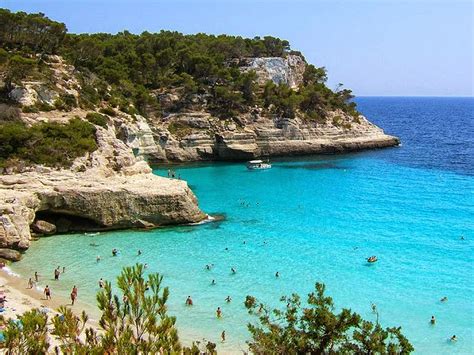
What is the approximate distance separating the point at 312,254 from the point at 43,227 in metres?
19.5

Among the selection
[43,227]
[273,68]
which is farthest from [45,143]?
[273,68]

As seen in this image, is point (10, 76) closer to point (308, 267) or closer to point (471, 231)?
point (308, 267)

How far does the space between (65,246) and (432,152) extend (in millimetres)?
64969

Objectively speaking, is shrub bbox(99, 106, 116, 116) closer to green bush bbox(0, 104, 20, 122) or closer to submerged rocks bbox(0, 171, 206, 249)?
green bush bbox(0, 104, 20, 122)

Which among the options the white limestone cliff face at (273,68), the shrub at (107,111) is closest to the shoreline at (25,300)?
the shrub at (107,111)

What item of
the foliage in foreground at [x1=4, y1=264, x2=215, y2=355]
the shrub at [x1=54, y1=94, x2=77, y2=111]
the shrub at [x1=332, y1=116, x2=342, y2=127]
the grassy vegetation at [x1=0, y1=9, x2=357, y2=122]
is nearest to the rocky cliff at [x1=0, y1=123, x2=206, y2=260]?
the shrub at [x1=54, y1=94, x2=77, y2=111]

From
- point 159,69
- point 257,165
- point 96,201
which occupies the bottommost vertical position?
point 96,201

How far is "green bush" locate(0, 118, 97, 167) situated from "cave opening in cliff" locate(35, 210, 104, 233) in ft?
12.9

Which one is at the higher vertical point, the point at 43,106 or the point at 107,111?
the point at 43,106

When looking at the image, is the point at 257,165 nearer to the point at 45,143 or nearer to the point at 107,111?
the point at 107,111

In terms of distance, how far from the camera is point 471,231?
115 ft

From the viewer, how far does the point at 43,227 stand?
33.7 m

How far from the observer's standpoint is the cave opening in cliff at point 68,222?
34938 mm

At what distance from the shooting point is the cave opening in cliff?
115ft
